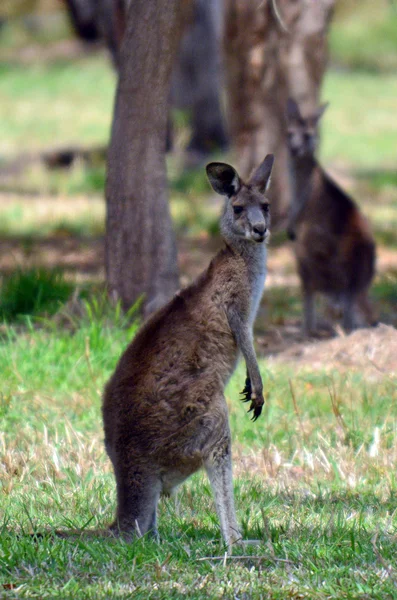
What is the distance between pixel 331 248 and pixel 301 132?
1.04 m

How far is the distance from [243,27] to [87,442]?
215 inches

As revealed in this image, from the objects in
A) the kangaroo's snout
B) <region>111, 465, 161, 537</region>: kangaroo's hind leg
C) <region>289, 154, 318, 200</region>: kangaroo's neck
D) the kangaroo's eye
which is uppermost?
the kangaroo's eye

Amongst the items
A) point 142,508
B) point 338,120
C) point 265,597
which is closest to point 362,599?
point 265,597

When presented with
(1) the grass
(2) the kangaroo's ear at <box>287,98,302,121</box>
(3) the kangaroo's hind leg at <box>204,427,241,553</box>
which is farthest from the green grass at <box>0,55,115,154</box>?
(3) the kangaroo's hind leg at <box>204,427,241,553</box>

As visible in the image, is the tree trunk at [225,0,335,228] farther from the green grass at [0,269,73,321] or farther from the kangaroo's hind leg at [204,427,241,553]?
the kangaroo's hind leg at [204,427,241,553]

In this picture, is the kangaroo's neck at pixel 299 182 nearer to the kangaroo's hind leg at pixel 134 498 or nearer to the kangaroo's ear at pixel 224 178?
the kangaroo's ear at pixel 224 178

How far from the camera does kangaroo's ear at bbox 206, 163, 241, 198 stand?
3712 mm

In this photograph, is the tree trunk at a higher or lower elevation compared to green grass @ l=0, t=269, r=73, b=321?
higher

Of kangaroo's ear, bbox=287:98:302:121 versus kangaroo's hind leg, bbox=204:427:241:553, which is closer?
kangaroo's hind leg, bbox=204:427:241:553

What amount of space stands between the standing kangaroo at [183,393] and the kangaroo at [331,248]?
323 centimetres

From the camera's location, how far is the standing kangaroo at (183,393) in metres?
3.23

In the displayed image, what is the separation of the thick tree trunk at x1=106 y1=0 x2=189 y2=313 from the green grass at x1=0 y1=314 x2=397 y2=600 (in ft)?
1.36

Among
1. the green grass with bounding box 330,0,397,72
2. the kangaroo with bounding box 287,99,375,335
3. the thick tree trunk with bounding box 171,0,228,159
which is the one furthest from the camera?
the green grass with bounding box 330,0,397,72

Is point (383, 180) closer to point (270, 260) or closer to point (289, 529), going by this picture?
point (270, 260)
